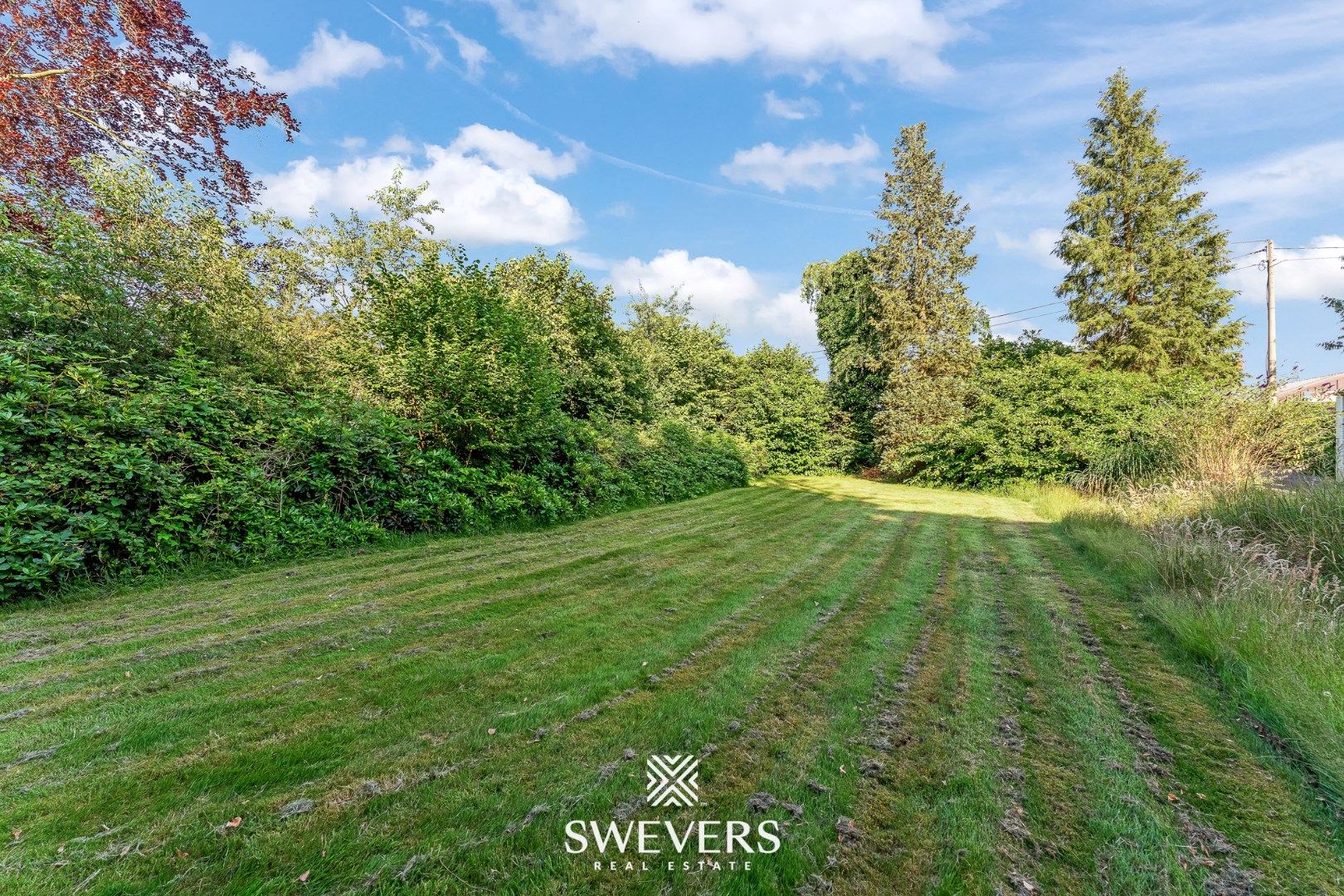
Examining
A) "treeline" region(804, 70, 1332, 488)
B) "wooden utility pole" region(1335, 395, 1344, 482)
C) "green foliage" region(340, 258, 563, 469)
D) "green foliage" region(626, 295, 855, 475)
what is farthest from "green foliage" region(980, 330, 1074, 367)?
"green foliage" region(340, 258, 563, 469)

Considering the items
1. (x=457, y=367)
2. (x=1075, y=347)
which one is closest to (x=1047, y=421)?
(x=1075, y=347)

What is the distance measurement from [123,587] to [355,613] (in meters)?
1.88

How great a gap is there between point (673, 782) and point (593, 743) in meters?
0.38

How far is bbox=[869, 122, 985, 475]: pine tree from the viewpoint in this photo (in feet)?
59.2

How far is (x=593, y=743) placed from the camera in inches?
81.7

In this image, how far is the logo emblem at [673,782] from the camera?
Answer: 178 centimetres

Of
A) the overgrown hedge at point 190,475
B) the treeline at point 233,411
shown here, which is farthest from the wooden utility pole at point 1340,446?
the overgrown hedge at point 190,475

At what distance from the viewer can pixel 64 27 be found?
18.7 ft

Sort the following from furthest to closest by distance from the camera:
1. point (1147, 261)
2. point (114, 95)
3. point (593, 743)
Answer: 1. point (1147, 261)
2. point (114, 95)
3. point (593, 743)

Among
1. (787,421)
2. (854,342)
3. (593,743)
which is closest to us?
(593,743)

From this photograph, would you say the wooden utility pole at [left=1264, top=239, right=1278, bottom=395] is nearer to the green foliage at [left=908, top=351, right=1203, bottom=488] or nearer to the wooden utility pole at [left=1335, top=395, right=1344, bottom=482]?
the green foliage at [left=908, top=351, right=1203, bottom=488]

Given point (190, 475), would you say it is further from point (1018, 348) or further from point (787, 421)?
point (1018, 348)

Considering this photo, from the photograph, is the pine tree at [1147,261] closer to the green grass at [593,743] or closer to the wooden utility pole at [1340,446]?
the wooden utility pole at [1340,446]

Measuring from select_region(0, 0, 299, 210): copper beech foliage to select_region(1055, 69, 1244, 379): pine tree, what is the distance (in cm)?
2127
